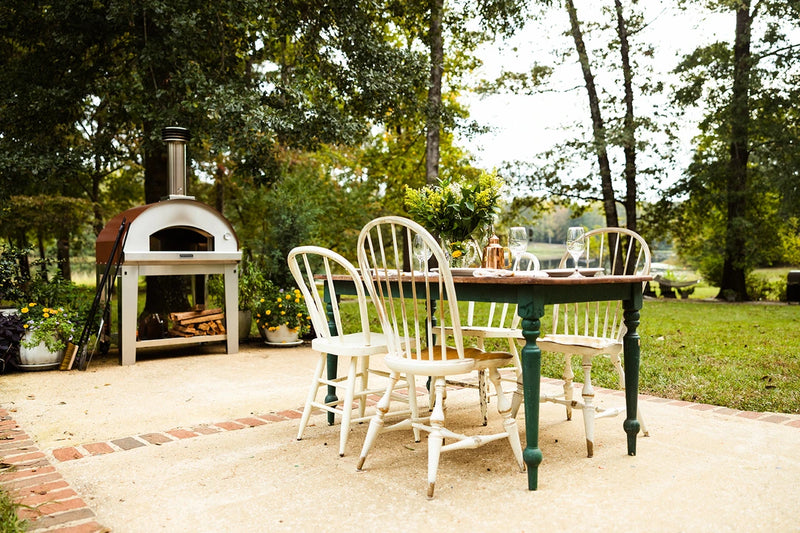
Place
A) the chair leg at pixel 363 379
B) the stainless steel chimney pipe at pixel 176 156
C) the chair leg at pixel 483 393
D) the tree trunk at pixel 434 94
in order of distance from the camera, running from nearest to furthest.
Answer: the chair leg at pixel 363 379 → the chair leg at pixel 483 393 → the stainless steel chimney pipe at pixel 176 156 → the tree trunk at pixel 434 94

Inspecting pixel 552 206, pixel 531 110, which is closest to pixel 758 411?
pixel 531 110

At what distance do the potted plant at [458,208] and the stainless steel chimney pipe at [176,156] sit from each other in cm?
382

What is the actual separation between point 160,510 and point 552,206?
54.0ft

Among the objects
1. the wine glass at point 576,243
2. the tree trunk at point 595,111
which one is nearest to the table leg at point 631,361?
the wine glass at point 576,243

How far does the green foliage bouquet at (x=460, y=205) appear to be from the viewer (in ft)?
11.3

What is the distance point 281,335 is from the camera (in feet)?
23.6

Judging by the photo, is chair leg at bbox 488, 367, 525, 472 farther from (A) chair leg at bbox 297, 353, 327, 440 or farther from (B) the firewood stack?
(B) the firewood stack

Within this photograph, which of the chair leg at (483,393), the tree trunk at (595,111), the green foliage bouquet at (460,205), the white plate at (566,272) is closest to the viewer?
the white plate at (566,272)

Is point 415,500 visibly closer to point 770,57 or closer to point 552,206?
point 770,57

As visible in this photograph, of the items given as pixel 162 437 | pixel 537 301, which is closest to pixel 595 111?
pixel 537 301

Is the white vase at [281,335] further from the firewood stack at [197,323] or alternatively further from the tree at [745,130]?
the tree at [745,130]

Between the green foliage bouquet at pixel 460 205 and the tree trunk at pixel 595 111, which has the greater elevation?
the tree trunk at pixel 595 111

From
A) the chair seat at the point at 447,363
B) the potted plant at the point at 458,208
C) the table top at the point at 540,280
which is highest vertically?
the potted plant at the point at 458,208

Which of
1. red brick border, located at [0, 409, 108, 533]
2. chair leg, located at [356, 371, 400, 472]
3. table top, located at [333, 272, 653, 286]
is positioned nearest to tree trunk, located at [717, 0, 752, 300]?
table top, located at [333, 272, 653, 286]
